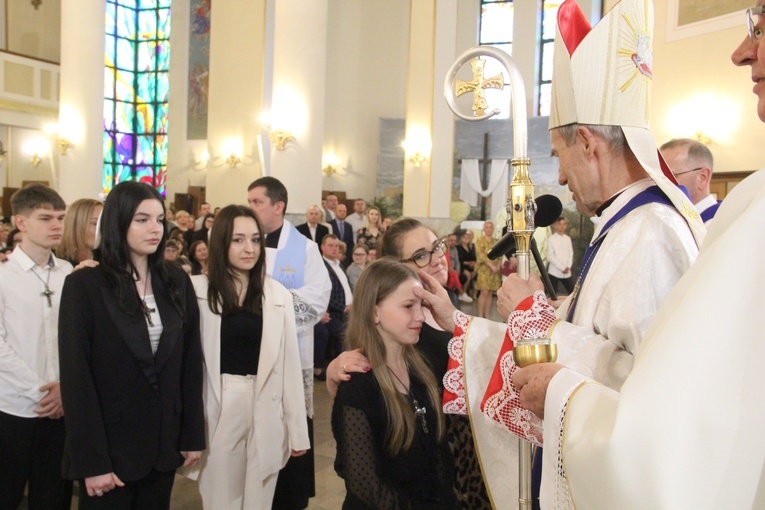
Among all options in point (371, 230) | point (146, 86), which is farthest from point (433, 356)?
point (146, 86)

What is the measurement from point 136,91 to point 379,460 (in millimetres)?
20297

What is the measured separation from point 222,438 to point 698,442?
2.52 meters

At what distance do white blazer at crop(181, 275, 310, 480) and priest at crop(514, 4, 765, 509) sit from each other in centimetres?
233

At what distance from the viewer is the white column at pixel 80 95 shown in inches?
468

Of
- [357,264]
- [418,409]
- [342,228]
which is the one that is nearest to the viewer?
[418,409]

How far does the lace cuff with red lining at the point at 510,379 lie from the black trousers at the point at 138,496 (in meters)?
1.67

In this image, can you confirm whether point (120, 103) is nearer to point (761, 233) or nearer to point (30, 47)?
point (30, 47)

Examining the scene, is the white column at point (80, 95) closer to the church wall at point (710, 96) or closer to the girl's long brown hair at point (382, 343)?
the church wall at point (710, 96)

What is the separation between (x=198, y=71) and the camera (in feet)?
58.7

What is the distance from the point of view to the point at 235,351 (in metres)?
3.09

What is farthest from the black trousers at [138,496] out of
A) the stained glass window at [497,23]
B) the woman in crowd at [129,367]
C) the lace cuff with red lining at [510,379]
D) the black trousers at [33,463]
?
the stained glass window at [497,23]

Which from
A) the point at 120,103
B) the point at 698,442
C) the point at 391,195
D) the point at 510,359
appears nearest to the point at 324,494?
the point at 510,359

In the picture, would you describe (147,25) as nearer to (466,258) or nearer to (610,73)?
(466,258)

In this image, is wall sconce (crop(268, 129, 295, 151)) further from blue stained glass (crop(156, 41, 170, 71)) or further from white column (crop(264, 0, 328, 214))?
blue stained glass (crop(156, 41, 170, 71))
